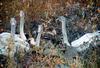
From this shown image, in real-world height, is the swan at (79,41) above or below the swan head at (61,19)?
below

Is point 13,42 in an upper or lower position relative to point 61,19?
lower

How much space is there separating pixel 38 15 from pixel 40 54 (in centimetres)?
38

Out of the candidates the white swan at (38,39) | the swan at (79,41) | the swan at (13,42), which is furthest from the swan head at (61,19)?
the swan at (13,42)

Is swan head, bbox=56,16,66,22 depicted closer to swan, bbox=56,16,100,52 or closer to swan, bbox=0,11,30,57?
swan, bbox=56,16,100,52

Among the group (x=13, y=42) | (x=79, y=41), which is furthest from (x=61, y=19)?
(x=13, y=42)

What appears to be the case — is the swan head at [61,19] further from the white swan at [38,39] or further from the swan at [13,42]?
the swan at [13,42]

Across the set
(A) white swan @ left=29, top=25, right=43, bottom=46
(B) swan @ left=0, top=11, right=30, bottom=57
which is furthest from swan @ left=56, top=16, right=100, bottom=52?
(B) swan @ left=0, top=11, right=30, bottom=57

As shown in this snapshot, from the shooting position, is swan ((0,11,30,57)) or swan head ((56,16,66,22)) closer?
swan ((0,11,30,57))

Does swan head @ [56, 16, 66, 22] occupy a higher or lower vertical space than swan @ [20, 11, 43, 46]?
higher

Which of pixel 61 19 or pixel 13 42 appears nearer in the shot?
pixel 13 42

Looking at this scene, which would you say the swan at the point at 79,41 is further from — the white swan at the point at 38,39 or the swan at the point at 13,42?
the swan at the point at 13,42

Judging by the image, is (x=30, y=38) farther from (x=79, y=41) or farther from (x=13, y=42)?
(x=79, y=41)

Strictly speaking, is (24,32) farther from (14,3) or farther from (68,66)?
(68,66)

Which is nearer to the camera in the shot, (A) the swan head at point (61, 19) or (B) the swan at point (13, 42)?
(B) the swan at point (13, 42)
